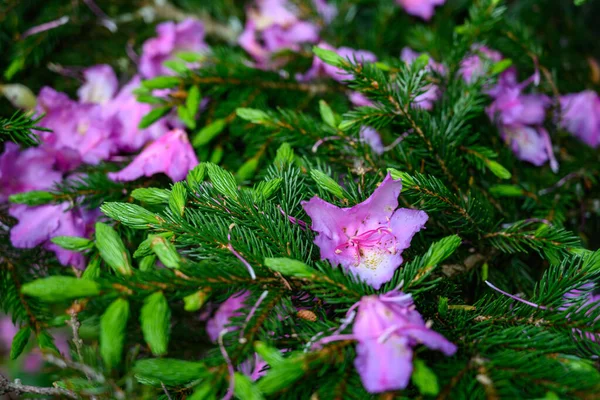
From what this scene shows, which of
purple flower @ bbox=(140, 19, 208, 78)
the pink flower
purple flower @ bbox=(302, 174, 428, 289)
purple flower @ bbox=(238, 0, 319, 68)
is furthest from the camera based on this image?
purple flower @ bbox=(238, 0, 319, 68)

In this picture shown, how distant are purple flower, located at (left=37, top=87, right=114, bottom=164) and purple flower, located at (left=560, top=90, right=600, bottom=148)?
3.41 feet

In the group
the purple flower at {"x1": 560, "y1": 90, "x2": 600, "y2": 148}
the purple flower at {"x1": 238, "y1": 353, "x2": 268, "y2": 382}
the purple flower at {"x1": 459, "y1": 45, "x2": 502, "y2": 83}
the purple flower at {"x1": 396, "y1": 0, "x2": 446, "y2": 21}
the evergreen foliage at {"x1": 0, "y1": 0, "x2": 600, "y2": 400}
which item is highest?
the purple flower at {"x1": 396, "y1": 0, "x2": 446, "y2": 21}

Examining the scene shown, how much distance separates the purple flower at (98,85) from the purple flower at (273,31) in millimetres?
355

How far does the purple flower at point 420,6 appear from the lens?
129cm

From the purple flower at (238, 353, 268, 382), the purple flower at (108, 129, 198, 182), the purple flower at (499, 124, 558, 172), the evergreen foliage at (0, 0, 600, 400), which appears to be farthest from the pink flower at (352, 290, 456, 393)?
the purple flower at (499, 124, 558, 172)

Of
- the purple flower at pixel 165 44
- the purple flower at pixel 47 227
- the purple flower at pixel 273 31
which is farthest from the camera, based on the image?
the purple flower at pixel 273 31

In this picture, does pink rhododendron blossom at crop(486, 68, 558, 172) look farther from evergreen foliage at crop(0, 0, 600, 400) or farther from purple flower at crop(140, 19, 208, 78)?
purple flower at crop(140, 19, 208, 78)

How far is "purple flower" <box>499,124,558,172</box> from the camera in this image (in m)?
1.02

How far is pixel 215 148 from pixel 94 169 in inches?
9.8

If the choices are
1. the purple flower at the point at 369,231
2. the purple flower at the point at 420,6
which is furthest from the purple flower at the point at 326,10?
the purple flower at the point at 369,231

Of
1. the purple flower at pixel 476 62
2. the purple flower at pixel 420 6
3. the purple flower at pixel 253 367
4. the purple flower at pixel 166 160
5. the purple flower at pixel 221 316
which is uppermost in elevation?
the purple flower at pixel 420 6

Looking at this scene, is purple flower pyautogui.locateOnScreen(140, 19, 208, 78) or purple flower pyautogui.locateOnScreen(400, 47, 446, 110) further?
purple flower pyautogui.locateOnScreen(140, 19, 208, 78)

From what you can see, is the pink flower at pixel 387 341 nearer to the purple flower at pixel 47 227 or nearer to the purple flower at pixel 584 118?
the purple flower at pixel 47 227

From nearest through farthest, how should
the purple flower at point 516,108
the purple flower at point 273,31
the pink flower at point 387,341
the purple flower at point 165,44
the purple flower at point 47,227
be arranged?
1. the pink flower at point 387,341
2. the purple flower at point 47,227
3. the purple flower at point 516,108
4. the purple flower at point 165,44
5. the purple flower at point 273,31
